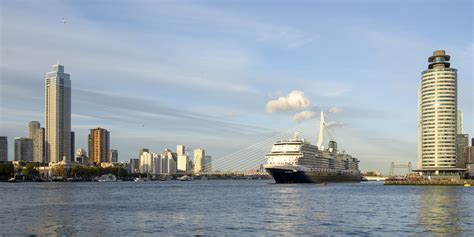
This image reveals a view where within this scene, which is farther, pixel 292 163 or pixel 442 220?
pixel 292 163

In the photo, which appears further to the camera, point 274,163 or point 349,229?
point 274,163

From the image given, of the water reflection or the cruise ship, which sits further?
the cruise ship

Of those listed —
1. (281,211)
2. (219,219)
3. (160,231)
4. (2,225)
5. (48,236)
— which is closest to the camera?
(48,236)

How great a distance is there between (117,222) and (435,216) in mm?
34983

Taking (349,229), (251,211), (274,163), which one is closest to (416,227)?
(349,229)

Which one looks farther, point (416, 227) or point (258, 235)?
point (416, 227)

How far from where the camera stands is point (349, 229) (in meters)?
51.5

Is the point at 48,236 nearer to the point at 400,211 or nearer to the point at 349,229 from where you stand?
the point at 349,229

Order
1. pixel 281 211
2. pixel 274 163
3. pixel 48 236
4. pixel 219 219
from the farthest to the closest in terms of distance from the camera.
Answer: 1. pixel 274 163
2. pixel 281 211
3. pixel 219 219
4. pixel 48 236

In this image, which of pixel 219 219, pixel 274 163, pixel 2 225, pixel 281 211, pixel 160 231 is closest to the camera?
pixel 160 231

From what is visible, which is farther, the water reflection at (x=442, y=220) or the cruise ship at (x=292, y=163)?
the cruise ship at (x=292, y=163)

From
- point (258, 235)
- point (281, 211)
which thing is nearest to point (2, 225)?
point (258, 235)

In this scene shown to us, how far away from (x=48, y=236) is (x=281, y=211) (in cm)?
3219

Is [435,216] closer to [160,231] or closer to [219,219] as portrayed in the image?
[219,219]
